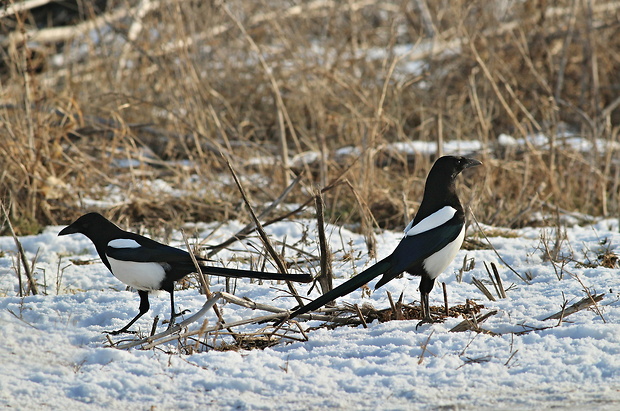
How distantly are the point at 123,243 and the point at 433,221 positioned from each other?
1273 mm

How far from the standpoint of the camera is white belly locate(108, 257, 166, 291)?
3055mm

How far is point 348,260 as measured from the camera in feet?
13.9

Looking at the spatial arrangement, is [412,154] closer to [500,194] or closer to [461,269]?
[500,194]

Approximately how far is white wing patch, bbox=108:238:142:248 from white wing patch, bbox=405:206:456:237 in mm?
1118

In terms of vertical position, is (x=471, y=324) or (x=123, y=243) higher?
(x=123, y=243)

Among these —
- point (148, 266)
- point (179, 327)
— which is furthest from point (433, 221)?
point (148, 266)

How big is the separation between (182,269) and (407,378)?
1.11 m

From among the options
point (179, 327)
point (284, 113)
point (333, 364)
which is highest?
point (284, 113)

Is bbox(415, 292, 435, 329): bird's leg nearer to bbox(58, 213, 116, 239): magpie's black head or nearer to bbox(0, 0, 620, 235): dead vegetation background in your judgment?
bbox(0, 0, 620, 235): dead vegetation background

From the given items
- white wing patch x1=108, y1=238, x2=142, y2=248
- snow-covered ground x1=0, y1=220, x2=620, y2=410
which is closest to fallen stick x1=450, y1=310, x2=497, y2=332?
snow-covered ground x1=0, y1=220, x2=620, y2=410

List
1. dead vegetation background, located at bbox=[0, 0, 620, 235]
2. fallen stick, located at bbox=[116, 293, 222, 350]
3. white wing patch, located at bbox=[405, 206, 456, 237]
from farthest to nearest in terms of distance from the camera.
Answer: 1. dead vegetation background, located at bbox=[0, 0, 620, 235]
2. white wing patch, located at bbox=[405, 206, 456, 237]
3. fallen stick, located at bbox=[116, 293, 222, 350]

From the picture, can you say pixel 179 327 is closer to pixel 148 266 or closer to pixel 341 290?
pixel 148 266

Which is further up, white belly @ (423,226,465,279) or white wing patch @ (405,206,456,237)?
white wing patch @ (405,206,456,237)

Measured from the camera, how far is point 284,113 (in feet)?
22.2
